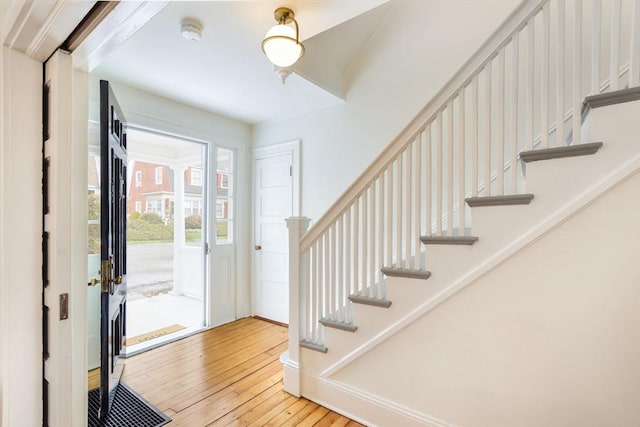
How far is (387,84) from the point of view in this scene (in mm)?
2824

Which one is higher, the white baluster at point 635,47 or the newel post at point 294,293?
the white baluster at point 635,47

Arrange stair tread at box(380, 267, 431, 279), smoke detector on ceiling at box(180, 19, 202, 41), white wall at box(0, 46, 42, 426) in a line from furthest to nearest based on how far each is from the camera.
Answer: smoke detector on ceiling at box(180, 19, 202, 41) < stair tread at box(380, 267, 431, 279) < white wall at box(0, 46, 42, 426)

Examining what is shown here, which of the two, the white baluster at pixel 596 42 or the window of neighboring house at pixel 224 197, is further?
the window of neighboring house at pixel 224 197

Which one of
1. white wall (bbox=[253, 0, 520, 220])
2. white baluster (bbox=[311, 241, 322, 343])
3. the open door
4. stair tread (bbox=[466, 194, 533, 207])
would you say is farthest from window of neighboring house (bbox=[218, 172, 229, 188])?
stair tread (bbox=[466, 194, 533, 207])

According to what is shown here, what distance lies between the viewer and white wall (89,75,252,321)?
278 cm

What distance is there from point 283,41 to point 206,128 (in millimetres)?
2000

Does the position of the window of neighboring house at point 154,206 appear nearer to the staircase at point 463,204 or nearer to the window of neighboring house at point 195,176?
the window of neighboring house at point 195,176

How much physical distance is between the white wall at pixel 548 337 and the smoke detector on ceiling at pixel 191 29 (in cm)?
231

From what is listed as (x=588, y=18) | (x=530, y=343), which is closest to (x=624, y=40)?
(x=588, y=18)

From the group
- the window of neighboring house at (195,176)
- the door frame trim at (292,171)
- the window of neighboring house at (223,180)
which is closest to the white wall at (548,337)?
the door frame trim at (292,171)

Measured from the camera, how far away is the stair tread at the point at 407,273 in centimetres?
167

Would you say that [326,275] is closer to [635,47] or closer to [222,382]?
[222,382]

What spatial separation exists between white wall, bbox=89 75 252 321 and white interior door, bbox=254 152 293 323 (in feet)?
0.49

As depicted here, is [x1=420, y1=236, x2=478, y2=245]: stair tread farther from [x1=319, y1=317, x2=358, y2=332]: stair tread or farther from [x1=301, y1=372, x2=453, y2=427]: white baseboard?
[x1=301, y1=372, x2=453, y2=427]: white baseboard
